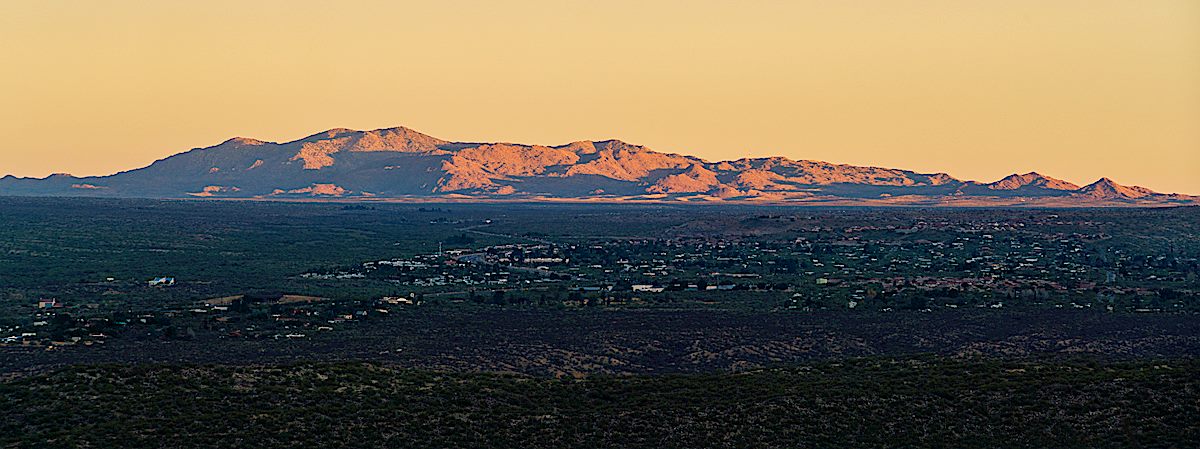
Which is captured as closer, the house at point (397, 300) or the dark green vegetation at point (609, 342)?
the dark green vegetation at point (609, 342)

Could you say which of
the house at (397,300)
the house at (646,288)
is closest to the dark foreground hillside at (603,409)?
the house at (397,300)

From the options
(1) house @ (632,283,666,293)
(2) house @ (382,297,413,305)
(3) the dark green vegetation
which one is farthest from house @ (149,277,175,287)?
(1) house @ (632,283,666,293)

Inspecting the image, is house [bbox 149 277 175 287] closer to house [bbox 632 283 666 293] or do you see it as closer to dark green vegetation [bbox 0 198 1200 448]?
dark green vegetation [bbox 0 198 1200 448]

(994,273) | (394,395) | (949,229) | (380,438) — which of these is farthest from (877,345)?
(949,229)

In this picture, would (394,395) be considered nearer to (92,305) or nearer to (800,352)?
(800,352)

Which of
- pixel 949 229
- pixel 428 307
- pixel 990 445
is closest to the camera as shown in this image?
pixel 990 445

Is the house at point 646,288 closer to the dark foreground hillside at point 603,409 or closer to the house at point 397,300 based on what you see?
the house at point 397,300
